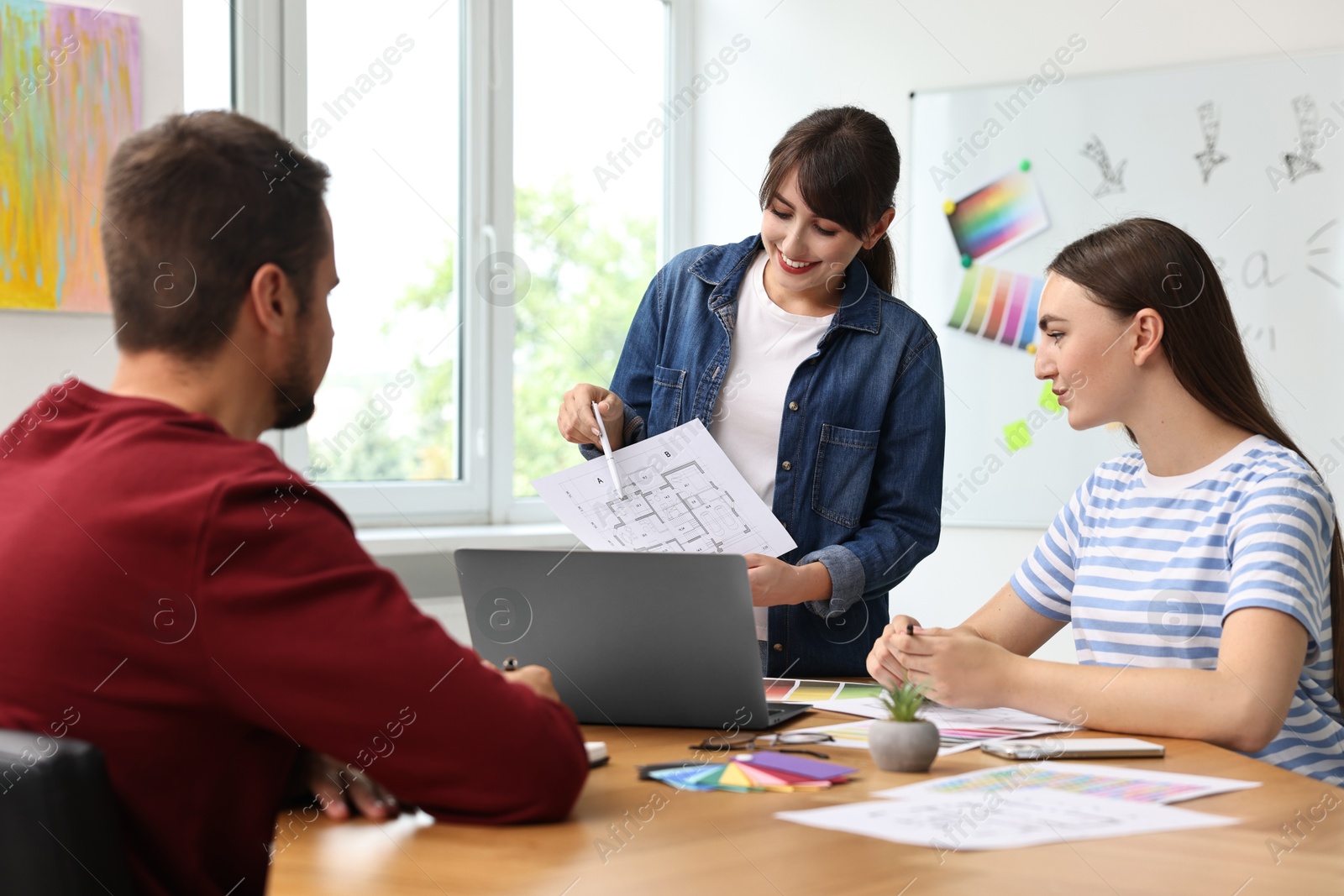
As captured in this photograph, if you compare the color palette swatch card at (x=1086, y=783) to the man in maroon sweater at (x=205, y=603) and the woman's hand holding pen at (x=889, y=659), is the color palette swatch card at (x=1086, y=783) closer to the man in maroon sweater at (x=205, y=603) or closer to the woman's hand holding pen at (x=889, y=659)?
the woman's hand holding pen at (x=889, y=659)

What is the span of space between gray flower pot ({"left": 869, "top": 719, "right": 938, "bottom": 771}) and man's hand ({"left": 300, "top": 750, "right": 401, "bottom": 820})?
18.2 inches

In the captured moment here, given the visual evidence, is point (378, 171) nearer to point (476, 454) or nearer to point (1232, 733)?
point (476, 454)

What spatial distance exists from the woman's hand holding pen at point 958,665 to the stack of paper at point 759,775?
0.28 m

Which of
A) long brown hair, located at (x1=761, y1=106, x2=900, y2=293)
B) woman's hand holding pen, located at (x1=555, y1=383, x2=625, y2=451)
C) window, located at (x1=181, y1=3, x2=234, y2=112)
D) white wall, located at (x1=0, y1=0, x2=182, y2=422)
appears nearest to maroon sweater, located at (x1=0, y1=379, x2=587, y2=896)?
woman's hand holding pen, located at (x1=555, y1=383, x2=625, y2=451)

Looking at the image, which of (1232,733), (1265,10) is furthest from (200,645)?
(1265,10)

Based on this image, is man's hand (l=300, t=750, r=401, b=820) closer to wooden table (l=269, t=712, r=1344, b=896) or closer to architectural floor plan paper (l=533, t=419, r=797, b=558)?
wooden table (l=269, t=712, r=1344, b=896)

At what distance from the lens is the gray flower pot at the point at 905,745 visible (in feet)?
3.94

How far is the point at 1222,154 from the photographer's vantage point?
3287 mm

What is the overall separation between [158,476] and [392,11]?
8.99ft

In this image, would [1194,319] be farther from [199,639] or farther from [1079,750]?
[199,639]

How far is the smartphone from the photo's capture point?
1280mm

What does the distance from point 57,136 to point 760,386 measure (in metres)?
1.49

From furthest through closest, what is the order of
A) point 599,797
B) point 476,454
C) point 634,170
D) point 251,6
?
point 634,170, point 476,454, point 251,6, point 599,797

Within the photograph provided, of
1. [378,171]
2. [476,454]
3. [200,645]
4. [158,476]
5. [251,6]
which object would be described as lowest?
[476,454]
